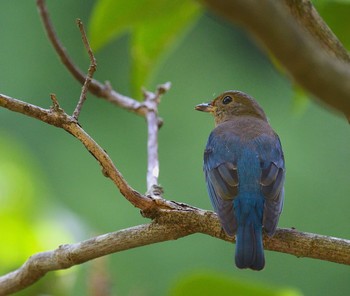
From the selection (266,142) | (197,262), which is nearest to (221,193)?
(266,142)

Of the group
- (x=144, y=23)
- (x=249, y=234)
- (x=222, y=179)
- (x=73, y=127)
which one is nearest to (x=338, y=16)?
(x=144, y=23)

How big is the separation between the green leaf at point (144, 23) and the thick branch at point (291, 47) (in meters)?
1.35

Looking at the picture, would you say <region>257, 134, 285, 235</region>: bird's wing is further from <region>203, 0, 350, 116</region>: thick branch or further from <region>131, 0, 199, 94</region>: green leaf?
<region>203, 0, 350, 116</region>: thick branch

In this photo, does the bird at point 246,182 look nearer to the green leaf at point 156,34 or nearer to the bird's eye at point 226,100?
the bird's eye at point 226,100

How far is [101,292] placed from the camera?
6.05 feet

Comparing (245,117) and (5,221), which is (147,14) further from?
(245,117)

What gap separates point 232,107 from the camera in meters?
4.61

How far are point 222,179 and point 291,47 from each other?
2.56m

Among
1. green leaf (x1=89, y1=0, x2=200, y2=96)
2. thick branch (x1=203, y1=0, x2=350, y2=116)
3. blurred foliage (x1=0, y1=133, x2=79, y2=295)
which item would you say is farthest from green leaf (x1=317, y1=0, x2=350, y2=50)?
thick branch (x1=203, y1=0, x2=350, y2=116)

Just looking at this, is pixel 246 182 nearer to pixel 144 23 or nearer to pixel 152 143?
pixel 152 143

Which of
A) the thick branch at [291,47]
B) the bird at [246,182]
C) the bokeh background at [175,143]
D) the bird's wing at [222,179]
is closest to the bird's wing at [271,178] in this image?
the bird at [246,182]

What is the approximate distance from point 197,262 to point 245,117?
106 inches

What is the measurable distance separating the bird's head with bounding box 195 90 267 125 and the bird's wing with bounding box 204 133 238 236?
0.70m

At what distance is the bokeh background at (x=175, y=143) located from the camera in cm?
680
